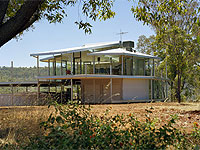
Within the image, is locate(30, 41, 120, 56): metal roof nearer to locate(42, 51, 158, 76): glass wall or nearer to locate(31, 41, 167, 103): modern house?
locate(31, 41, 167, 103): modern house

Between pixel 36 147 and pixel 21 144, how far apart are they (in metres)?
0.49

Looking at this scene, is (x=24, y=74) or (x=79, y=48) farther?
(x=24, y=74)

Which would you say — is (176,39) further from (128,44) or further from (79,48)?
(79,48)

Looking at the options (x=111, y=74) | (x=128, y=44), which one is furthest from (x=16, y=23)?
(x=128, y=44)

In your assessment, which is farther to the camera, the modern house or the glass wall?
the glass wall

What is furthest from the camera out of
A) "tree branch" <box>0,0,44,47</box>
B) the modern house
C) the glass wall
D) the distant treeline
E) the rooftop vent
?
the distant treeline

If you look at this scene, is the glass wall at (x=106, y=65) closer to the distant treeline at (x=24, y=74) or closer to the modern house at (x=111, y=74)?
the modern house at (x=111, y=74)

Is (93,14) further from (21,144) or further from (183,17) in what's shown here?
(183,17)

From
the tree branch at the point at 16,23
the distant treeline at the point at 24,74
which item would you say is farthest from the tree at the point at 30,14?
the distant treeline at the point at 24,74

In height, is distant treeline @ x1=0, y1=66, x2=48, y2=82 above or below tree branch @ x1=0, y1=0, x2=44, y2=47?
below

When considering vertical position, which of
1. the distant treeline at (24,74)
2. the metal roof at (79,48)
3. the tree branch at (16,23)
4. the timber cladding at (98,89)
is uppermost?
the metal roof at (79,48)

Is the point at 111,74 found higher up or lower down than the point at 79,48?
lower down

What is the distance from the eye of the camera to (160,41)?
23.4m

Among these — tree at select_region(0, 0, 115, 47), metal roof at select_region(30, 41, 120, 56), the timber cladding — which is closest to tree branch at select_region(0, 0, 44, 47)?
tree at select_region(0, 0, 115, 47)
